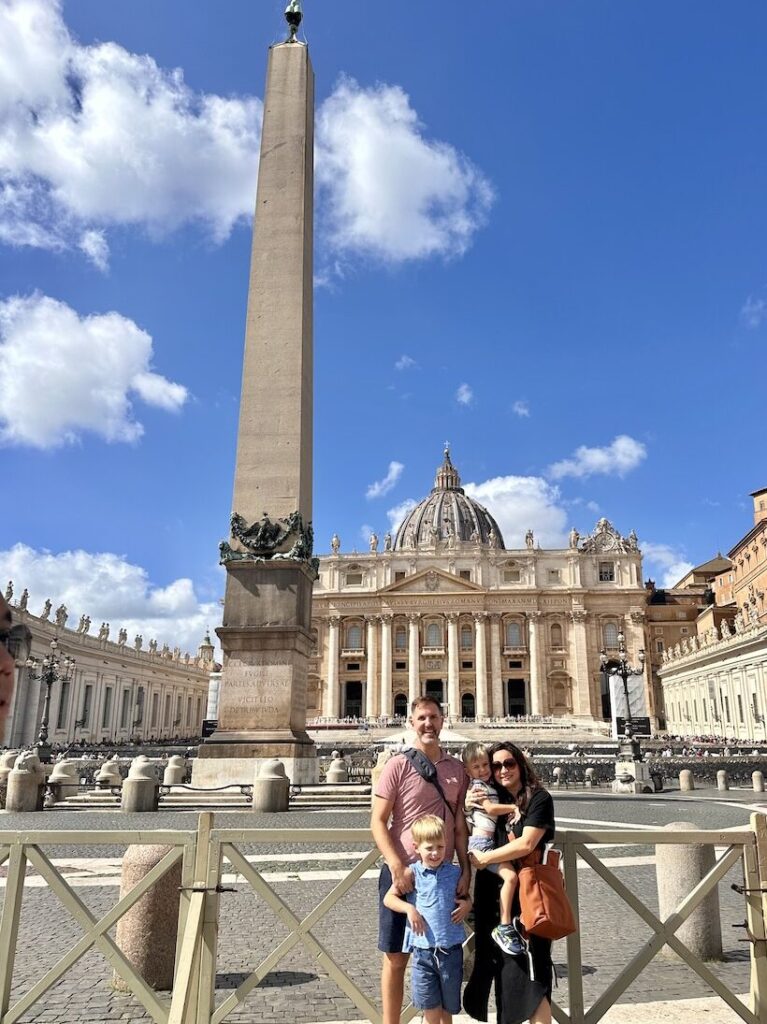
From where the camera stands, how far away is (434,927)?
3.28m

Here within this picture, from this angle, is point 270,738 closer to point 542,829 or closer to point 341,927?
point 341,927

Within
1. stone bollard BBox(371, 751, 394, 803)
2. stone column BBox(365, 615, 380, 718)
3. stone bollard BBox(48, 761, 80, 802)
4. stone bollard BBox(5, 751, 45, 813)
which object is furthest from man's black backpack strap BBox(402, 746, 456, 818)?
stone column BBox(365, 615, 380, 718)

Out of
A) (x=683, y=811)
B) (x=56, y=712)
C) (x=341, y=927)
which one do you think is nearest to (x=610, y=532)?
(x=56, y=712)

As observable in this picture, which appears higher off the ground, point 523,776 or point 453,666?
point 453,666

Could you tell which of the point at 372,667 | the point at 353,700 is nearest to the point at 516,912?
the point at 372,667

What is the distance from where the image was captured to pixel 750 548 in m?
60.1

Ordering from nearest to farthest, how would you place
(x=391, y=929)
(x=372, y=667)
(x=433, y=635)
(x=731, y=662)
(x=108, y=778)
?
(x=391, y=929)
(x=108, y=778)
(x=731, y=662)
(x=372, y=667)
(x=433, y=635)

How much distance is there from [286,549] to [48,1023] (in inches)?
410

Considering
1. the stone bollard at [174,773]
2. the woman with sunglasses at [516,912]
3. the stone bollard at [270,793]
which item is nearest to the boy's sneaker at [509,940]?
the woman with sunglasses at [516,912]

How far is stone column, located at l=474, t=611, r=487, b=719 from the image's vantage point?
82.8m

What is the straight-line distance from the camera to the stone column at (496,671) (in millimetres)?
84125

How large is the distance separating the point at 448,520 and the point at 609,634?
1309 inches

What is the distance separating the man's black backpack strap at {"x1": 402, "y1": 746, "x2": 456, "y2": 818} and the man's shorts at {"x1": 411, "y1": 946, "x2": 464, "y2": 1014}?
23.0 inches

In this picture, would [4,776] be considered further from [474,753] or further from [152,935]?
[474,753]
